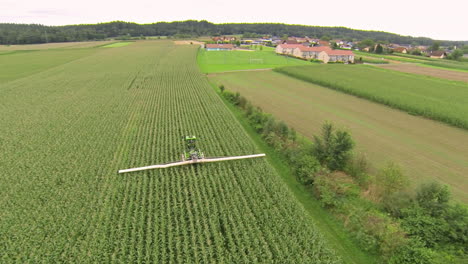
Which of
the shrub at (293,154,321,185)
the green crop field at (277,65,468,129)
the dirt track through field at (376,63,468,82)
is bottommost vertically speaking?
the shrub at (293,154,321,185)

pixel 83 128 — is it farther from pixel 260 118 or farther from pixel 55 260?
pixel 260 118

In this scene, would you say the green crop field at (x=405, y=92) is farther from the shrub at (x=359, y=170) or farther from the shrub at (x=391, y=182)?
the shrub at (x=391, y=182)

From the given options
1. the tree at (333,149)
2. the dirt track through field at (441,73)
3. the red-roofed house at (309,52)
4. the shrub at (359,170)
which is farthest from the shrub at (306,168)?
the red-roofed house at (309,52)

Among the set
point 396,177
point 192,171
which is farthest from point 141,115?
point 396,177

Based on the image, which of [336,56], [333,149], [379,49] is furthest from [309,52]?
[333,149]

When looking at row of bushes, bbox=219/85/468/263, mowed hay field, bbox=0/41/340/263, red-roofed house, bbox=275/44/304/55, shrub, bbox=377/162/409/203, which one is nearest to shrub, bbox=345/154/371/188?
row of bushes, bbox=219/85/468/263

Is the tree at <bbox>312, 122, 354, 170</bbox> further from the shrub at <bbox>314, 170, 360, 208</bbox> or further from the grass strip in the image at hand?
the grass strip
